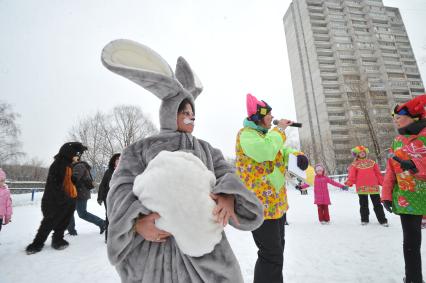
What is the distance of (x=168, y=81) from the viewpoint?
1.24m

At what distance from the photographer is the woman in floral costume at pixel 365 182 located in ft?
16.8

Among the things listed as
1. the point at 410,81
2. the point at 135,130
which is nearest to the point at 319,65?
the point at 410,81

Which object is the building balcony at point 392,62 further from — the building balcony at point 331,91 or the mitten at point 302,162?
the mitten at point 302,162

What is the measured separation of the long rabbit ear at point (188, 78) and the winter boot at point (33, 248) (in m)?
4.69

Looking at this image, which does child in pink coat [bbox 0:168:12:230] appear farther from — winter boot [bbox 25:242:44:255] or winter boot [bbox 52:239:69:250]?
winter boot [bbox 52:239:69:250]

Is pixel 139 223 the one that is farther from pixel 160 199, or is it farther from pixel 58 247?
pixel 58 247

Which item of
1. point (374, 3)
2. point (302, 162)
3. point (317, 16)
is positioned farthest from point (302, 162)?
point (374, 3)

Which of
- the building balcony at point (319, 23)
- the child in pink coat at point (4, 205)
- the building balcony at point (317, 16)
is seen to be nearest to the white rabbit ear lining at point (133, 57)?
the child in pink coat at point (4, 205)

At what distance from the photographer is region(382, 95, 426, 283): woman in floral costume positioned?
6.88 ft

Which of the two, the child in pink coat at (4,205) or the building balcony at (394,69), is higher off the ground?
the building balcony at (394,69)

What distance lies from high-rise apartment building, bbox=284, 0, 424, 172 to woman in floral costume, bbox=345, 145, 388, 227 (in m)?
49.3

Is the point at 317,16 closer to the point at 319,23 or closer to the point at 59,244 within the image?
the point at 319,23

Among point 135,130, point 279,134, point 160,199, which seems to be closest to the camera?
point 160,199

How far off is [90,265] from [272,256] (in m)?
3.03
